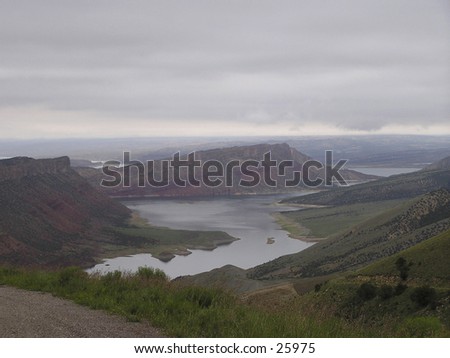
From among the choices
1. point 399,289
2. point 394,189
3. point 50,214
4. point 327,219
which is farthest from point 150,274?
point 394,189

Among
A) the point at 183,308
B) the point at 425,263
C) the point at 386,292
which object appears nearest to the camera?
the point at 183,308

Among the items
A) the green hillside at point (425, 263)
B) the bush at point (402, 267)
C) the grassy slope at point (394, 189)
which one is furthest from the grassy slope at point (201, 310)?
the grassy slope at point (394, 189)

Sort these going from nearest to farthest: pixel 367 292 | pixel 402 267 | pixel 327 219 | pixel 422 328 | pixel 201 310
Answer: pixel 422 328
pixel 201 310
pixel 367 292
pixel 402 267
pixel 327 219

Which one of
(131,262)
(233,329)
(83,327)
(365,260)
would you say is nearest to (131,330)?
(83,327)

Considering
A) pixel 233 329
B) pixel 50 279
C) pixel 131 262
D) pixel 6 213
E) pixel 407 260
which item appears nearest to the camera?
pixel 233 329

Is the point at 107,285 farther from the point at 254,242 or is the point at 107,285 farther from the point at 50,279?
the point at 254,242

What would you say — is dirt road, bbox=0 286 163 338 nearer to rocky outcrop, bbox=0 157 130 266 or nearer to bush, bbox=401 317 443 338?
bush, bbox=401 317 443 338

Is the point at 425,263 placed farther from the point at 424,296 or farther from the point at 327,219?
the point at 327,219
